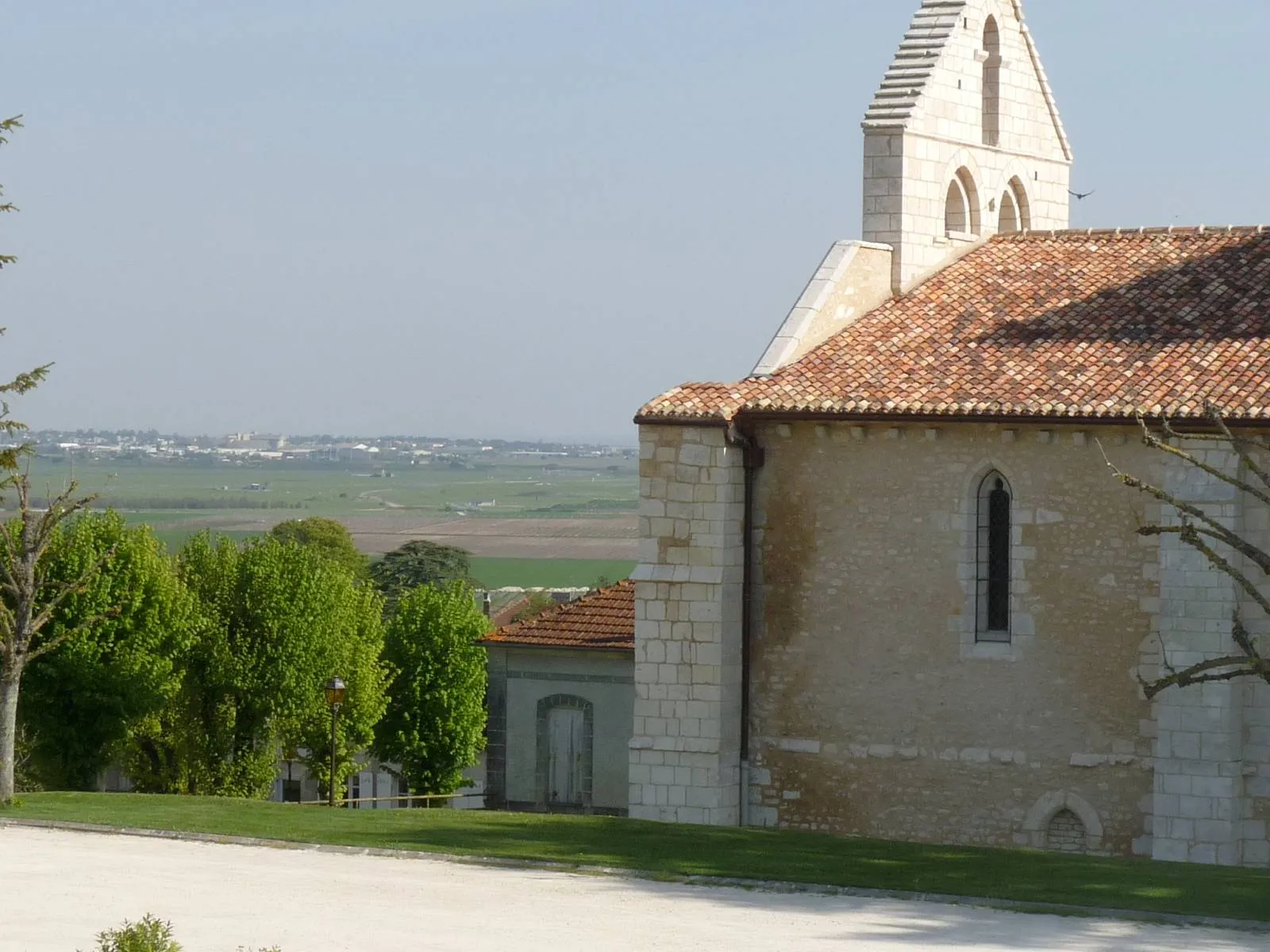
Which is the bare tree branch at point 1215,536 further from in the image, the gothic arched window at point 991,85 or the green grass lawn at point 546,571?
the green grass lawn at point 546,571

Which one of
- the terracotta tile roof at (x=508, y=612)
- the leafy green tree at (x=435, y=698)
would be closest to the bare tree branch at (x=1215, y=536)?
the leafy green tree at (x=435, y=698)

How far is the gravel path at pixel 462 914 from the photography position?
15148mm

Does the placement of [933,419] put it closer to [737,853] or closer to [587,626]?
[737,853]

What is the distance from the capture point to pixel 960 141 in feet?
91.7

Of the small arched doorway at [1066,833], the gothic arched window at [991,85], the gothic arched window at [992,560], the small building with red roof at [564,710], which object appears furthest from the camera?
the small building with red roof at [564,710]

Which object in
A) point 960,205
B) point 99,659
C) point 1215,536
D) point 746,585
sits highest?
point 960,205

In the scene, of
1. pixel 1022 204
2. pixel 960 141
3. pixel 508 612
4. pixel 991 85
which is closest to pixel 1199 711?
pixel 960 141

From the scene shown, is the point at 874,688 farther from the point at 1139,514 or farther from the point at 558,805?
the point at 558,805

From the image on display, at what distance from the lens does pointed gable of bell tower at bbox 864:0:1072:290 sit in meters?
26.8

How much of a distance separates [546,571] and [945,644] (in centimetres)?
14566

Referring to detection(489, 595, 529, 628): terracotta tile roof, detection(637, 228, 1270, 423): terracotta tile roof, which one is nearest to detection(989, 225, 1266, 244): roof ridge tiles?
detection(637, 228, 1270, 423): terracotta tile roof

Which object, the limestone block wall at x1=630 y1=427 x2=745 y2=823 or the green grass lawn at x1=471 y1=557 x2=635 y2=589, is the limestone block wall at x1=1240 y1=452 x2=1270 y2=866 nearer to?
the limestone block wall at x1=630 y1=427 x2=745 y2=823

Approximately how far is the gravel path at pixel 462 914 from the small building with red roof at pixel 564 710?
20.5 meters

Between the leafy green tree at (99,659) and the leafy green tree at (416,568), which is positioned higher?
the leafy green tree at (416,568)
